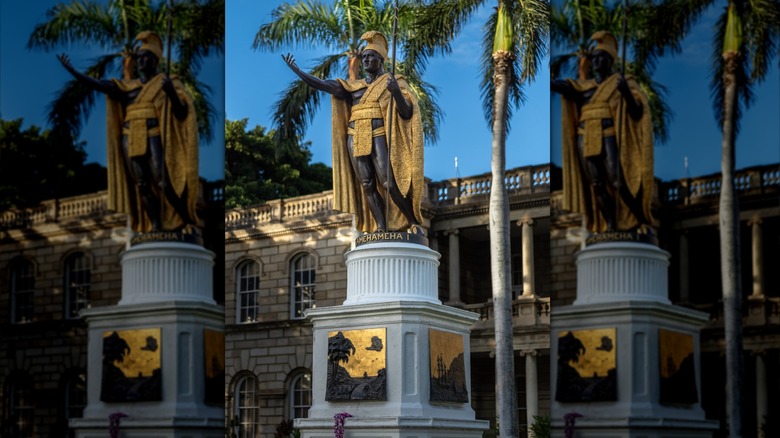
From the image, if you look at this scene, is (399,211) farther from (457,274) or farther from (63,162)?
(63,162)

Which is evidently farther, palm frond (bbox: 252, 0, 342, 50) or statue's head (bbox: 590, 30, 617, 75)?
palm frond (bbox: 252, 0, 342, 50)

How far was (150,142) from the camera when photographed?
14.8 meters

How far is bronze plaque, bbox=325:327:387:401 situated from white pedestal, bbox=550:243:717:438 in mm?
2043

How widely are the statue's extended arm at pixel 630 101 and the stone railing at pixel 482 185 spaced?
2.23 metres

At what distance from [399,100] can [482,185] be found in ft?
4.98

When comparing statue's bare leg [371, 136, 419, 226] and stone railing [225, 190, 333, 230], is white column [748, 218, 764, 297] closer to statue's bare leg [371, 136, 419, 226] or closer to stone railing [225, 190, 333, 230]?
statue's bare leg [371, 136, 419, 226]

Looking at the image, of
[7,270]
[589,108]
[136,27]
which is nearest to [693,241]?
[589,108]

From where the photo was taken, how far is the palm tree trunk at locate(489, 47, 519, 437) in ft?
→ 50.4

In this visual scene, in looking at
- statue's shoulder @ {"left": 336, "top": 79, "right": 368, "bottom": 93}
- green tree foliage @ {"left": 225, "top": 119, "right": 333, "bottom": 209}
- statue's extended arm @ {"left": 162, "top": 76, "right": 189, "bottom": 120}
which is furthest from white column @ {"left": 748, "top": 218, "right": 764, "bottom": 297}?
statue's extended arm @ {"left": 162, "top": 76, "right": 189, "bottom": 120}

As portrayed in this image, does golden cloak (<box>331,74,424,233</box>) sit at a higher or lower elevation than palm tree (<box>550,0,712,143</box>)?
lower

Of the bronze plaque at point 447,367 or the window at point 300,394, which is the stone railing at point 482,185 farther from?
the window at point 300,394

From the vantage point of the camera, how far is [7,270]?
15.4m

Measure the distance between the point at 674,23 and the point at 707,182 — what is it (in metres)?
1.58

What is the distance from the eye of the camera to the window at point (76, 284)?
49.4 ft
